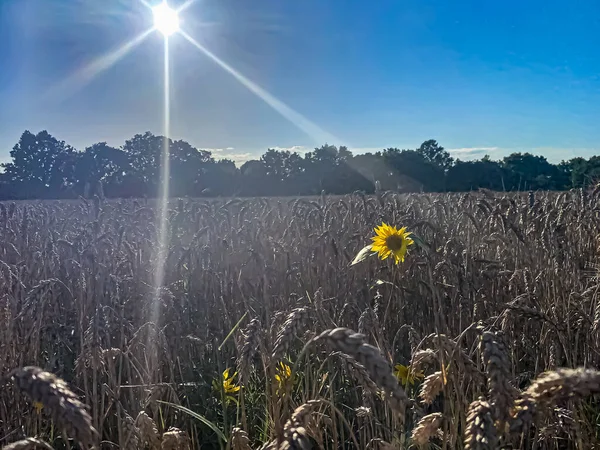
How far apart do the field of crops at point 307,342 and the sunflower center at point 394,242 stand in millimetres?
261

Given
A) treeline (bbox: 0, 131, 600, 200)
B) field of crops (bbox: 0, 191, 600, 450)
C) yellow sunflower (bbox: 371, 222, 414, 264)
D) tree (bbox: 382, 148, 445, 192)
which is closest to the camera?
field of crops (bbox: 0, 191, 600, 450)

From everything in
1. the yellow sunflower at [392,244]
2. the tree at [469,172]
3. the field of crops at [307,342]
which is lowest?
the field of crops at [307,342]

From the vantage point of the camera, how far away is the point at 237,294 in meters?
3.91

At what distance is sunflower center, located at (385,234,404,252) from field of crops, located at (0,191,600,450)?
261mm

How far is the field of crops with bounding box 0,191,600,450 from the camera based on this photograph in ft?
3.94

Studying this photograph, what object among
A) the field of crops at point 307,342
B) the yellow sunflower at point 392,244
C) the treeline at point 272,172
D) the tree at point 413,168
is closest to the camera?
the field of crops at point 307,342

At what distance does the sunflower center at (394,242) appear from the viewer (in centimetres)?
292

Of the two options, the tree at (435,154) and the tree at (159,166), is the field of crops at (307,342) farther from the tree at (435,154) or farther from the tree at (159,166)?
the tree at (435,154)

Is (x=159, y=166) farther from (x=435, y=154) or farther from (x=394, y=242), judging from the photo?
(x=394, y=242)

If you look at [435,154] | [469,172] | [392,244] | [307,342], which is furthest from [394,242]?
[435,154]

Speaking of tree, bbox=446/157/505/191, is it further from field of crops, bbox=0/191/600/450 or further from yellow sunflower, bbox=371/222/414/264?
yellow sunflower, bbox=371/222/414/264

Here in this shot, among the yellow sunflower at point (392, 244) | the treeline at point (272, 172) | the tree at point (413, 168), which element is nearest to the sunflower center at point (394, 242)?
the yellow sunflower at point (392, 244)

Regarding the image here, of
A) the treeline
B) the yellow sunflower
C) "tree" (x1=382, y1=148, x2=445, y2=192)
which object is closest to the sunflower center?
the yellow sunflower

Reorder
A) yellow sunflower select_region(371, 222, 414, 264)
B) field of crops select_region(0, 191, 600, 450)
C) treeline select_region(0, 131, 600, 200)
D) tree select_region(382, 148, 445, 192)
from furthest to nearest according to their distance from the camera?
tree select_region(382, 148, 445, 192) → treeline select_region(0, 131, 600, 200) → yellow sunflower select_region(371, 222, 414, 264) → field of crops select_region(0, 191, 600, 450)
